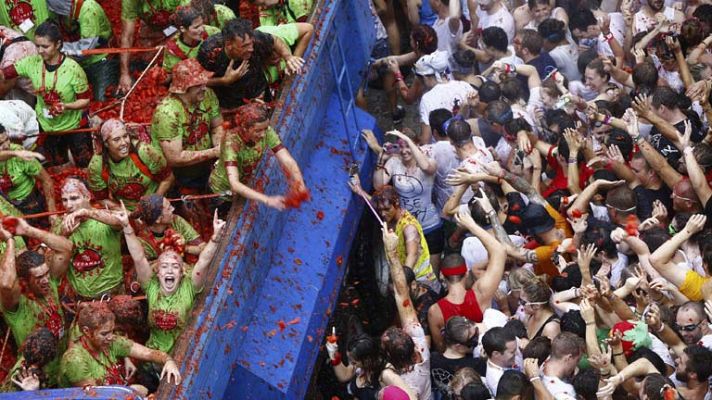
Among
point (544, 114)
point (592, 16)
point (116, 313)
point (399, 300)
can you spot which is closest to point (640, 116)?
point (544, 114)

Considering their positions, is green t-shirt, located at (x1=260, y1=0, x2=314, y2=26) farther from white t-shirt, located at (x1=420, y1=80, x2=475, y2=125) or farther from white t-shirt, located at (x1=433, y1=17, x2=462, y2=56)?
white t-shirt, located at (x1=433, y1=17, x2=462, y2=56)

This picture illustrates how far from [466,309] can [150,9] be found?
3640 mm

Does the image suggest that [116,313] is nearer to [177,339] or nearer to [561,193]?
[177,339]

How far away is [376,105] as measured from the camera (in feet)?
41.9

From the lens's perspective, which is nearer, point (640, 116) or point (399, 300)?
point (399, 300)

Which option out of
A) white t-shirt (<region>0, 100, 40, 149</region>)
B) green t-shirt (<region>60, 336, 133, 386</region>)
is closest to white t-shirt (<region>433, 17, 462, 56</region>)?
white t-shirt (<region>0, 100, 40, 149</region>)

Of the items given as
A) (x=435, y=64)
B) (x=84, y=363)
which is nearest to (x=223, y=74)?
(x=84, y=363)

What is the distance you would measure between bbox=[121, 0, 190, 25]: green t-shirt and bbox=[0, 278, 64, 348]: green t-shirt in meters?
2.94

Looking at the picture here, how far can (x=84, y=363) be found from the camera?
24.1ft

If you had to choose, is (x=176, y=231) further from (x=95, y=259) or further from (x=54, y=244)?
(x=54, y=244)

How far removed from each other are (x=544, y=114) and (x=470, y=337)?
3035 mm

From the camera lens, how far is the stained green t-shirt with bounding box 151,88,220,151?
8289 mm

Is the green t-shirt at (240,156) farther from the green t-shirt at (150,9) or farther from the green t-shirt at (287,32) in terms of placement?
the green t-shirt at (150,9)

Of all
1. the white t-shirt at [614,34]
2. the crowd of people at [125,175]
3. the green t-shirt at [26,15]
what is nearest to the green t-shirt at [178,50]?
the crowd of people at [125,175]
